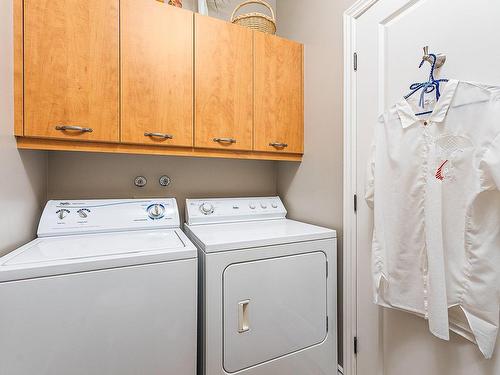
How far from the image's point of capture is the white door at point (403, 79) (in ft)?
3.04

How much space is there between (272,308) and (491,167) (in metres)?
1.07

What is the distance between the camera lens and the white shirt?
2.81 ft

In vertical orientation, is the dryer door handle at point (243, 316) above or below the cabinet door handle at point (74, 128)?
below

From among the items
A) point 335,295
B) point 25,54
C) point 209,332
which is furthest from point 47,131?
point 335,295

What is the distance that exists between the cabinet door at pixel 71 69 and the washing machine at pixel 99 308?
59 centimetres

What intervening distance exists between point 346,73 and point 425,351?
1.46m

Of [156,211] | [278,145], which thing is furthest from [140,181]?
[278,145]

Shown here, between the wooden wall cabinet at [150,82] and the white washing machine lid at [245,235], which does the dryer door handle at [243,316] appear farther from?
the wooden wall cabinet at [150,82]

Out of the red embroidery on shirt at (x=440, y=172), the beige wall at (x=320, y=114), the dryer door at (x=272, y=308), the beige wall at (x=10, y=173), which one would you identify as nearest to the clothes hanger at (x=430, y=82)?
the red embroidery on shirt at (x=440, y=172)

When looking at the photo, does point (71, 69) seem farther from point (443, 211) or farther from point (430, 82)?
point (443, 211)

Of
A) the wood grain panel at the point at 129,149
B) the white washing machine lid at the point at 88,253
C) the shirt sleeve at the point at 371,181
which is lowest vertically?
the white washing machine lid at the point at 88,253

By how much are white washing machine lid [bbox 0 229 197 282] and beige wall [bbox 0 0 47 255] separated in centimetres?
9

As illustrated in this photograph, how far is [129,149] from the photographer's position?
1.45m

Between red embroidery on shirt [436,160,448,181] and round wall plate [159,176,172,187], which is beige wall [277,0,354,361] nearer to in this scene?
red embroidery on shirt [436,160,448,181]
